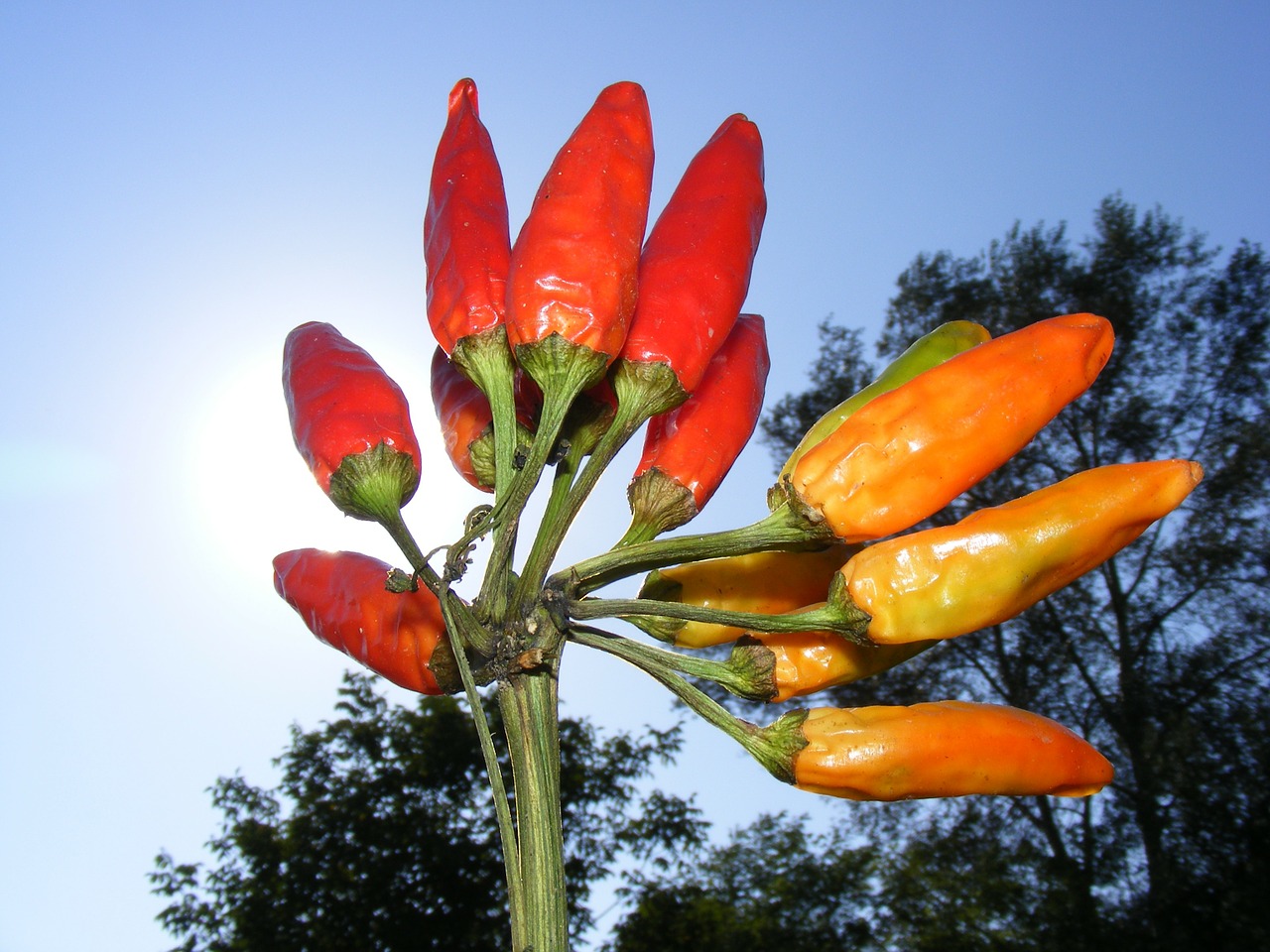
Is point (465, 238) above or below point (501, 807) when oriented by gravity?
above

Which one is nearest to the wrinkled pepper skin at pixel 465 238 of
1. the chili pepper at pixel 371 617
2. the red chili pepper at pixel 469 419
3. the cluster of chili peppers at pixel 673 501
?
the cluster of chili peppers at pixel 673 501

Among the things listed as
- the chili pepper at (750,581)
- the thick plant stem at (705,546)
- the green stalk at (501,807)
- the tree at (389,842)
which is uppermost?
the tree at (389,842)

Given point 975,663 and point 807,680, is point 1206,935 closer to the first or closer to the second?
point 975,663

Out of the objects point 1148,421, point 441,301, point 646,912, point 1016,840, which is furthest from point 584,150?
point 1148,421

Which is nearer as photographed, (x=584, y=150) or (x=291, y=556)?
(x=584, y=150)

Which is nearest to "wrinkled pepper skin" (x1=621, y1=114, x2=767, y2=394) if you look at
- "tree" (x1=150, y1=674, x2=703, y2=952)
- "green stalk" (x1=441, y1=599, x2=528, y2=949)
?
"green stalk" (x1=441, y1=599, x2=528, y2=949)

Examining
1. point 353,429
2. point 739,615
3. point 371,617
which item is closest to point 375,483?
point 353,429

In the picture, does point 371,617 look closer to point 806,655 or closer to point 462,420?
point 462,420

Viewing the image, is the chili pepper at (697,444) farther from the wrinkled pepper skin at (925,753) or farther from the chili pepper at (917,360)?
the wrinkled pepper skin at (925,753)
